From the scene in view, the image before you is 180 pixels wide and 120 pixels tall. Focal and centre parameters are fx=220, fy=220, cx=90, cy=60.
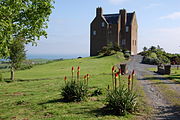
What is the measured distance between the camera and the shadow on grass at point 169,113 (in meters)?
8.44

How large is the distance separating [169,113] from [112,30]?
56186 mm

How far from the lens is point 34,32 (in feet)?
40.2

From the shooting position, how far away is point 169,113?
8.95 m

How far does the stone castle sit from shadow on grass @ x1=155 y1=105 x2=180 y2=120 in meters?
53.4

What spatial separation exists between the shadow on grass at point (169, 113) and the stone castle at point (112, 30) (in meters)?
53.4

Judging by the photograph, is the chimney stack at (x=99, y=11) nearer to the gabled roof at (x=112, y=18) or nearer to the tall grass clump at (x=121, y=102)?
the gabled roof at (x=112, y=18)

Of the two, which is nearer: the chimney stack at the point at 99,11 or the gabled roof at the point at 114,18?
the gabled roof at the point at 114,18

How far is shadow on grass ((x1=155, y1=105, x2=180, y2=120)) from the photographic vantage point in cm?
844

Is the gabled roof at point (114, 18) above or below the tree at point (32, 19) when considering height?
above

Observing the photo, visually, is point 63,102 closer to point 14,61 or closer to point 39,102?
point 39,102

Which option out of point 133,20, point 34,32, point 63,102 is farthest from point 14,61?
point 133,20

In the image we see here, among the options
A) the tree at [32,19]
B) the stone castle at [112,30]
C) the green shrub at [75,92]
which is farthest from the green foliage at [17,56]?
the stone castle at [112,30]

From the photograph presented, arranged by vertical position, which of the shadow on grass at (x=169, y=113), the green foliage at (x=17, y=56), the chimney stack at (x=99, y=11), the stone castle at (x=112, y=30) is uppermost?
the chimney stack at (x=99, y=11)

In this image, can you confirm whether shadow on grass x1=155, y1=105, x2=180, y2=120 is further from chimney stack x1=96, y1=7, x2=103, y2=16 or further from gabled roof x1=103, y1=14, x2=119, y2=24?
chimney stack x1=96, y1=7, x2=103, y2=16
